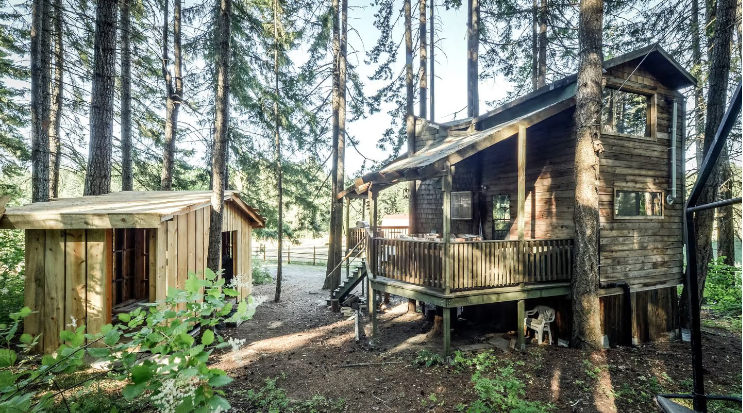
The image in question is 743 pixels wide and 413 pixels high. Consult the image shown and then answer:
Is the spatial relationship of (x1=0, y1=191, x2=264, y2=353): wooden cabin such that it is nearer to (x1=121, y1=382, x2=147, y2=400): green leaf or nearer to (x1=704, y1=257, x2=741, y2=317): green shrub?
(x1=121, y1=382, x2=147, y2=400): green leaf

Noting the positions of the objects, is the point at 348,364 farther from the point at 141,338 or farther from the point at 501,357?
the point at 141,338

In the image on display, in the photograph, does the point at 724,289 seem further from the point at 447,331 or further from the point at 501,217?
the point at 447,331

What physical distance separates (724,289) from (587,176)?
8.85 m

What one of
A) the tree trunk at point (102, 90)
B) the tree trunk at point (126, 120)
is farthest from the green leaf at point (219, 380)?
the tree trunk at point (126, 120)

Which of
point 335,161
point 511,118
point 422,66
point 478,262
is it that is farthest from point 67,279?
point 422,66

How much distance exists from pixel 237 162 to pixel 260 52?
4.86m

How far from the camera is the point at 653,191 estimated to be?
386 inches

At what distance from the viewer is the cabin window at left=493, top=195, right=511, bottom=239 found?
10.8m

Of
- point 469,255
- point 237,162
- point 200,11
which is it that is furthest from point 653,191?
point 200,11

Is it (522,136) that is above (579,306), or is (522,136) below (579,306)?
above

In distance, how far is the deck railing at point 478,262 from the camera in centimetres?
791

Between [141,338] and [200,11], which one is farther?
[200,11]

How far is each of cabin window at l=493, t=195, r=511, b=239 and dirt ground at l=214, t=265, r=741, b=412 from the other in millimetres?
3243

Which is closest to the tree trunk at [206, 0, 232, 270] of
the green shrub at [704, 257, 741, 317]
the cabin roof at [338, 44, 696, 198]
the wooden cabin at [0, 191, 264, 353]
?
the wooden cabin at [0, 191, 264, 353]
